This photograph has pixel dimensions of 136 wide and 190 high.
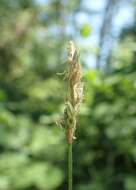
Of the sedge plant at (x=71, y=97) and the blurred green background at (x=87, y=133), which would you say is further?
the blurred green background at (x=87, y=133)

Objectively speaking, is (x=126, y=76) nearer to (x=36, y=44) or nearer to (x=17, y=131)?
(x=17, y=131)

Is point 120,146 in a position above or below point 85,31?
below

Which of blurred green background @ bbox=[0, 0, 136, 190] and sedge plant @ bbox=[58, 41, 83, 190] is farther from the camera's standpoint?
blurred green background @ bbox=[0, 0, 136, 190]

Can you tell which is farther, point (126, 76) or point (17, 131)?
point (17, 131)

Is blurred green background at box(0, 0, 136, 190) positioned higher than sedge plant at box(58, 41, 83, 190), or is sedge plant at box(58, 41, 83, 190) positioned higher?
blurred green background at box(0, 0, 136, 190)

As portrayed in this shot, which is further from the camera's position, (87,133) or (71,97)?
(87,133)

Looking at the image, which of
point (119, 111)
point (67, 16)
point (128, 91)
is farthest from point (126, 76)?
point (67, 16)

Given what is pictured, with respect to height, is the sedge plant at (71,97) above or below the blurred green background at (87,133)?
below

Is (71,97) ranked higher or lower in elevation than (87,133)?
lower
